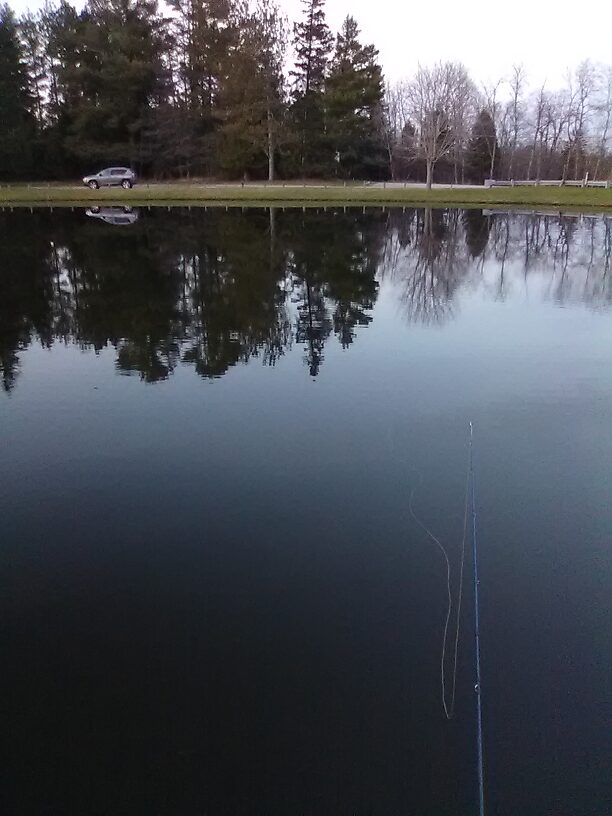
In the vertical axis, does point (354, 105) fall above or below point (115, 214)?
above

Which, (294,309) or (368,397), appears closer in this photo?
(368,397)

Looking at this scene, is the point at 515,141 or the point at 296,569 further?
the point at 515,141

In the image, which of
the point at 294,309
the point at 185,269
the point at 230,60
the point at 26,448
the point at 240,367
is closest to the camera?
the point at 26,448

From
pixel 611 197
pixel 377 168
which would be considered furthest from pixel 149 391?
pixel 377 168

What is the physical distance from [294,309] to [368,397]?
5.50m

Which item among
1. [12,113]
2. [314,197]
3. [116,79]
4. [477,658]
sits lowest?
[477,658]

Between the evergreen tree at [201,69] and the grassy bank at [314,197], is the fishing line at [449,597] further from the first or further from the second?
the evergreen tree at [201,69]

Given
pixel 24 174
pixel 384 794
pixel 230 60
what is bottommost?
pixel 384 794

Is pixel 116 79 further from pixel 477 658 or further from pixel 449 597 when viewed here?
pixel 477 658

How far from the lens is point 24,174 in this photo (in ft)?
168

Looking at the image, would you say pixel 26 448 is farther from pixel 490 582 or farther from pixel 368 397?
pixel 490 582

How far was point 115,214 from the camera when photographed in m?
34.3

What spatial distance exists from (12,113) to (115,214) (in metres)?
21.5

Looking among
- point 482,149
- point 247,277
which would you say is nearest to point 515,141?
point 482,149
